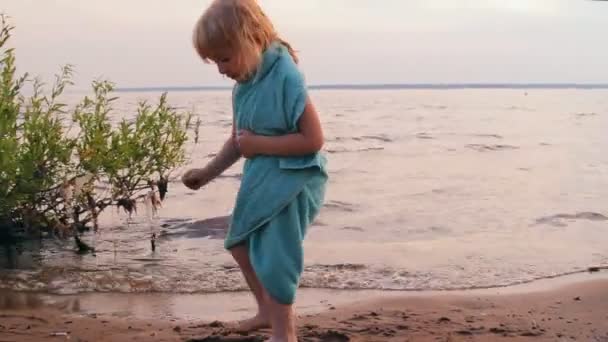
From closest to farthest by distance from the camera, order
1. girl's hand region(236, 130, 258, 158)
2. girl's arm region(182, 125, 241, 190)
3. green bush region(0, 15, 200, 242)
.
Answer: girl's hand region(236, 130, 258, 158) < girl's arm region(182, 125, 241, 190) < green bush region(0, 15, 200, 242)

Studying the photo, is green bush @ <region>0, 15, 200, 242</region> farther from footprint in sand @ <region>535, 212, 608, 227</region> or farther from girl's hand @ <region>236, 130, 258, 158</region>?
footprint in sand @ <region>535, 212, 608, 227</region>

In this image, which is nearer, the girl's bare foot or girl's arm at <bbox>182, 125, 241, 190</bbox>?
girl's arm at <bbox>182, 125, 241, 190</bbox>

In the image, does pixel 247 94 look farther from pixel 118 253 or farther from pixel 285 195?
pixel 118 253

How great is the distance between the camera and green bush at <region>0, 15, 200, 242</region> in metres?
6.18

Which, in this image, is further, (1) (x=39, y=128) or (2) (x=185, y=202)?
(2) (x=185, y=202)

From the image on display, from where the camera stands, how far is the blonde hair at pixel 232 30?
10.7ft

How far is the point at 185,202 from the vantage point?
10594 mm

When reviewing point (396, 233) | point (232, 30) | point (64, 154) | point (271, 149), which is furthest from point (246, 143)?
point (396, 233)

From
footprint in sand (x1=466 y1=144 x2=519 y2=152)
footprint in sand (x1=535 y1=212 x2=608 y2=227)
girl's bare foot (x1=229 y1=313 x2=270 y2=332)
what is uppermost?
girl's bare foot (x1=229 y1=313 x2=270 y2=332)

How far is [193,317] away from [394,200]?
5.68m

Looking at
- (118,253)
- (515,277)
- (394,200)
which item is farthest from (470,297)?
(394,200)

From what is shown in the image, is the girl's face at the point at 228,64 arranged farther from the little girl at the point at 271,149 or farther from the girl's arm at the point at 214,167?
the girl's arm at the point at 214,167

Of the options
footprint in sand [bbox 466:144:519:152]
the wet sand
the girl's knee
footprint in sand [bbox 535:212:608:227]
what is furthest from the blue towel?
footprint in sand [bbox 466:144:519:152]

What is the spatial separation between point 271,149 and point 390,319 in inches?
70.4
